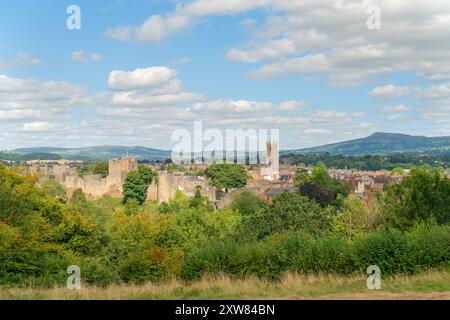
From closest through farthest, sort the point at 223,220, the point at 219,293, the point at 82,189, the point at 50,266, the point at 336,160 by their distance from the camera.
A: the point at 219,293, the point at 50,266, the point at 223,220, the point at 82,189, the point at 336,160

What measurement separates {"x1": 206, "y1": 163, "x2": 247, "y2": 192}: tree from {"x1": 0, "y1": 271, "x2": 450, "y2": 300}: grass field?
84075 mm

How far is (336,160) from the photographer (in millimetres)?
196000

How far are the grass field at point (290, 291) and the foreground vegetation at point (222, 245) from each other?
8cm

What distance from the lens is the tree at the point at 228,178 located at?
97375mm

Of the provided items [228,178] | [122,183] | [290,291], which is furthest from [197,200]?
[290,291]

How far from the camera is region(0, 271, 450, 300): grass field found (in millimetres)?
9992

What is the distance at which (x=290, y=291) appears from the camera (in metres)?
10.5

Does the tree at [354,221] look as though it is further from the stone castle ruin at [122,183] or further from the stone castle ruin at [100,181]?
the stone castle ruin at [100,181]

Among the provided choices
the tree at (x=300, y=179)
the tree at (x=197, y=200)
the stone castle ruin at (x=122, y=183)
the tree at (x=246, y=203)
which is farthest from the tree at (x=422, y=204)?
the tree at (x=300, y=179)

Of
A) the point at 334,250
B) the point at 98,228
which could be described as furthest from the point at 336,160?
the point at 334,250

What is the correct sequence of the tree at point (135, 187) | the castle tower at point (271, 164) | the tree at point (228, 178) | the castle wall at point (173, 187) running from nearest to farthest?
the castle wall at point (173, 187)
the tree at point (135, 187)
the tree at point (228, 178)
the castle tower at point (271, 164)

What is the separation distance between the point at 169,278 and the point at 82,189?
67.9 metres

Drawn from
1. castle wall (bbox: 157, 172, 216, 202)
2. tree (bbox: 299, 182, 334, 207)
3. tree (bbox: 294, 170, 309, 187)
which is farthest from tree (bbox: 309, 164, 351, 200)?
castle wall (bbox: 157, 172, 216, 202)
